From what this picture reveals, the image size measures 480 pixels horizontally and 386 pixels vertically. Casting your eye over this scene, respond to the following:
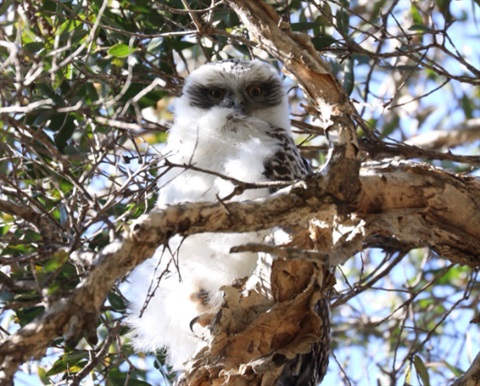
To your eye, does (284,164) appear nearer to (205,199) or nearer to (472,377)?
(205,199)

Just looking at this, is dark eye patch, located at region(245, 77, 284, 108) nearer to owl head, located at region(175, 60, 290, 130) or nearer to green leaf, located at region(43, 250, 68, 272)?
owl head, located at region(175, 60, 290, 130)

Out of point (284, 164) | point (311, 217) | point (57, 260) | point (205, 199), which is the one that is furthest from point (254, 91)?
point (57, 260)

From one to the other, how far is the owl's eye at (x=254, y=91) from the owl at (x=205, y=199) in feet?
0.33

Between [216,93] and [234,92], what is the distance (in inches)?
3.7

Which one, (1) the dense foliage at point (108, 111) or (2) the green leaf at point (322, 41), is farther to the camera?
(2) the green leaf at point (322, 41)

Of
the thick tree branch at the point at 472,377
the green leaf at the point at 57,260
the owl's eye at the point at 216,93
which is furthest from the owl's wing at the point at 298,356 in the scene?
the green leaf at the point at 57,260

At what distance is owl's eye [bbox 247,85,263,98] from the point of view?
12.3 ft

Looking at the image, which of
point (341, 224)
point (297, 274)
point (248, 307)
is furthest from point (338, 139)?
point (248, 307)

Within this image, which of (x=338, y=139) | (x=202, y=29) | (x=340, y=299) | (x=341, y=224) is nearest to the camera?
(x=338, y=139)

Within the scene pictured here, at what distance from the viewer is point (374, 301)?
622 centimetres

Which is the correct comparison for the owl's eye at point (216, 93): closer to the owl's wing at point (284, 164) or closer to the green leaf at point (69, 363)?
the owl's wing at point (284, 164)

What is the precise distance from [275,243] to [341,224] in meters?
0.22

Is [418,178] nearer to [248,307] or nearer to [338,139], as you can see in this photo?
[338,139]

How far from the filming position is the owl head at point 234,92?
11.9 feet
